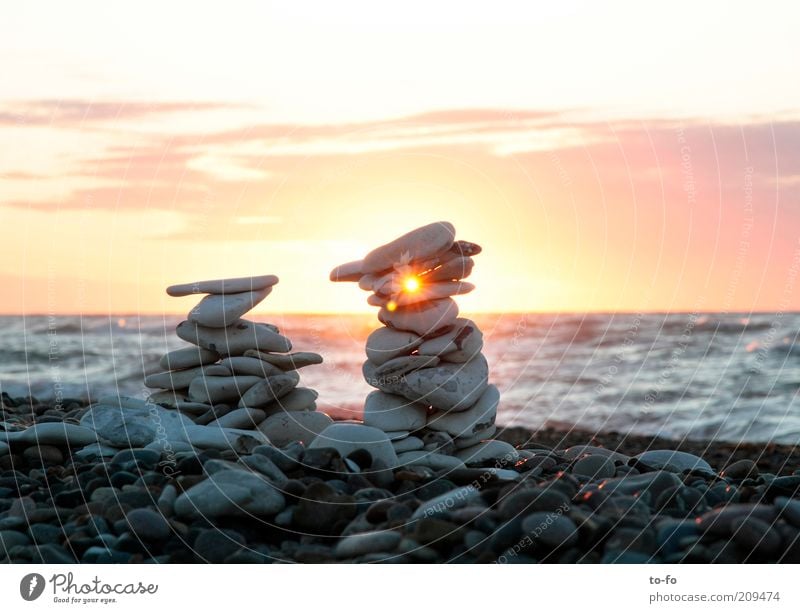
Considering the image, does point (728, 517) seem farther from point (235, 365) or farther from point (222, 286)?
point (222, 286)

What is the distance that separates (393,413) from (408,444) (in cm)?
43

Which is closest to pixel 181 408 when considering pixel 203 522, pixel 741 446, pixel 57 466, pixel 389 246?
pixel 57 466

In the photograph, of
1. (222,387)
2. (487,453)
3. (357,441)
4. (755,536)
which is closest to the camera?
(755,536)

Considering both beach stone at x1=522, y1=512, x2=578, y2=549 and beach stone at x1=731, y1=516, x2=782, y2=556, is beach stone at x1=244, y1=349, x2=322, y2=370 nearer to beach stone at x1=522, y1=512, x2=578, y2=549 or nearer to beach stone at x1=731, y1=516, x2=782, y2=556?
beach stone at x1=522, y1=512, x2=578, y2=549

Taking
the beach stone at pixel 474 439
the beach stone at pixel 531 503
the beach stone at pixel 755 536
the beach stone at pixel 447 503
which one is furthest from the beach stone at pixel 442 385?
the beach stone at pixel 755 536

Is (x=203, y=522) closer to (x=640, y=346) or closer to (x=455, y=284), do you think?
(x=455, y=284)

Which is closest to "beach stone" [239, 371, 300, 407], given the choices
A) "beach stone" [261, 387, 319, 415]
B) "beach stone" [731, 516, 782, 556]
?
"beach stone" [261, 387, 319, 415]

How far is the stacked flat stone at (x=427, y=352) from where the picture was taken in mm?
10180

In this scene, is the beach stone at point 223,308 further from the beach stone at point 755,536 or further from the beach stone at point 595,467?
the beach stone at point 755,536

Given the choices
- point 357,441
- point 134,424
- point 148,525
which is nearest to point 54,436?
point 134,424

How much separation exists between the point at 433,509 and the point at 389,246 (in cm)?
370

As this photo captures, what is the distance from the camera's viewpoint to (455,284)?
10391 mm

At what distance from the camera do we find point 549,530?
6.53 metres

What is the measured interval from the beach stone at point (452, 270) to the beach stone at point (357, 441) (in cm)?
182
